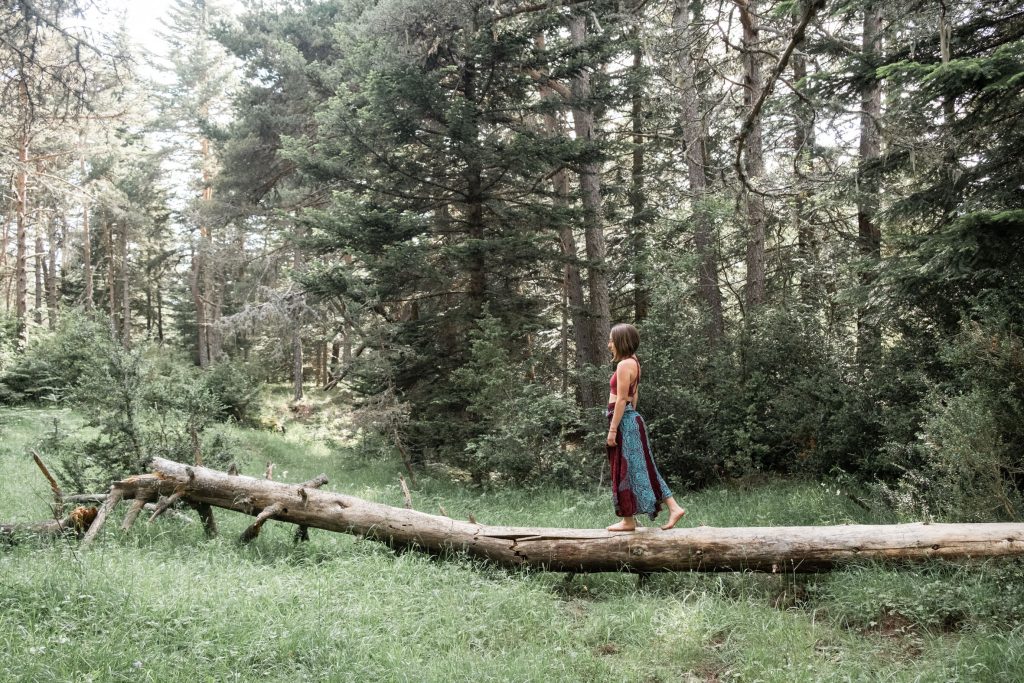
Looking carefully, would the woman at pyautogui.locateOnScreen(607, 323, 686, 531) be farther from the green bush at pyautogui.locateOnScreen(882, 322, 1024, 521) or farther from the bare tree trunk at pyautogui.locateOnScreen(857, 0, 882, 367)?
the bare tree trunk at pyautogui.locateOnScreen(857, 0, 882, 367)

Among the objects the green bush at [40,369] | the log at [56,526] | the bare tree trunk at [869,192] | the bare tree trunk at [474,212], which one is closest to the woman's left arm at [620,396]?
the bare tree trunk at [869,192]

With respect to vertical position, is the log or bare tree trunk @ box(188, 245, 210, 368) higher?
bare tree trunk @ box(188, 245, 210, 368)

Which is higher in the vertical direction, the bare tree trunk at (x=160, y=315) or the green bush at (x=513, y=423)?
the bare tree trunk at (x=160, y=315)

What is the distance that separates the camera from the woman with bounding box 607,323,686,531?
609 centimetres

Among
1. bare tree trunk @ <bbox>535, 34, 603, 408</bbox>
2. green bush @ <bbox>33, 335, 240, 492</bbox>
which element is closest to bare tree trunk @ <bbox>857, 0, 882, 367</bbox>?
bare tree trunk @ <bbox>535, 34, 603, 408</bbox>

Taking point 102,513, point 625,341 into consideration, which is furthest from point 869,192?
point 102,513

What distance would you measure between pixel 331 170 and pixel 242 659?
452 inches

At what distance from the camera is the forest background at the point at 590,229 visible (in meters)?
6.79

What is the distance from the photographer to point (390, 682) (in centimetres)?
392

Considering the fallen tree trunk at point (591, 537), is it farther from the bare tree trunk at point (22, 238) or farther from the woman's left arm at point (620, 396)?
the bare tree trunk at point (22, 238)

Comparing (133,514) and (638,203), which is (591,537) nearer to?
(133,514)

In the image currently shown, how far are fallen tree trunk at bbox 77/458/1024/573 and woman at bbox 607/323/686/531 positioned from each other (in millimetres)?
205

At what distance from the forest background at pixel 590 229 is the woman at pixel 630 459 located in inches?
95.4

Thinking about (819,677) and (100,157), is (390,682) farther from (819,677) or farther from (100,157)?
(100,157)
